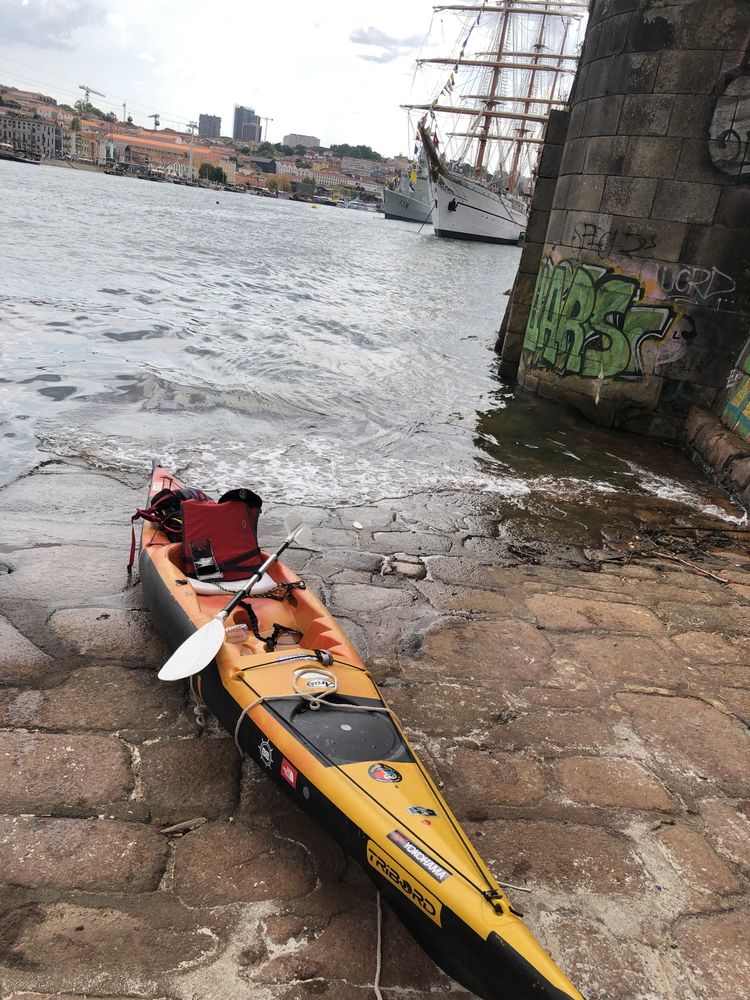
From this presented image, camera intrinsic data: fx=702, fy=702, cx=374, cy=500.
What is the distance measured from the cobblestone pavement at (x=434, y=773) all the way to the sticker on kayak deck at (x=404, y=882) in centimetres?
29

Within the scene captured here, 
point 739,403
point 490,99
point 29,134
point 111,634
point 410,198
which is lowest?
point 111,634

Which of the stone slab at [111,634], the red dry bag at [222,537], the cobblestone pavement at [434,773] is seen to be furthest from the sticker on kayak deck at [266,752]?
the red dry bag at [222,537]

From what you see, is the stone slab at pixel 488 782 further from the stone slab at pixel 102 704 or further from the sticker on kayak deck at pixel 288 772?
the stone slab at pixel 102 704

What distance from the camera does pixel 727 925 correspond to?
2.61 meters

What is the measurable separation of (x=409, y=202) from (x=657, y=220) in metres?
92.5

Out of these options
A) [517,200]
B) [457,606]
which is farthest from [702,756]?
[517,200]

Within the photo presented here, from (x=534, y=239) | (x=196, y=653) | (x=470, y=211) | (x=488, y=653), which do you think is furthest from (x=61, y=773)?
(x=470, y=211)

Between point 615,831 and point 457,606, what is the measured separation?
6.77 feet

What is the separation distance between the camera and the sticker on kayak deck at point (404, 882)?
86.6 inches

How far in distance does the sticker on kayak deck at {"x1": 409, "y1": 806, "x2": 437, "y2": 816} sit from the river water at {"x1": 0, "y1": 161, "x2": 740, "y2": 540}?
456 centimetres

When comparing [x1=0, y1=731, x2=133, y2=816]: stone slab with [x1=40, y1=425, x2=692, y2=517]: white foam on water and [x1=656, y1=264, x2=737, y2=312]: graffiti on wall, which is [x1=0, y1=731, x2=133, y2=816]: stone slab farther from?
[x1=656, y1=264, x2=737, y2=312]: graffiti on wall

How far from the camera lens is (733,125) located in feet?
27.0

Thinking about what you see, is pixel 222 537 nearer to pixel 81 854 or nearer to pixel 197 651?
pixel 197 651

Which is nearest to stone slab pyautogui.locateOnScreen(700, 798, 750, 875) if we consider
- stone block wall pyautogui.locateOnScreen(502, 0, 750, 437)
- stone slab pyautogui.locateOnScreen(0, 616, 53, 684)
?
stone slab pyautogui.locateOnScreen(0, 616, 53, 684)
